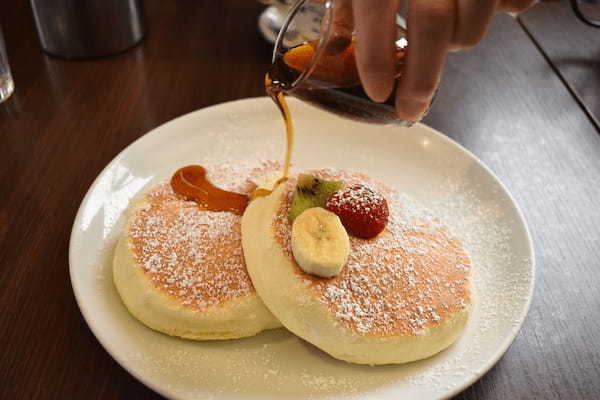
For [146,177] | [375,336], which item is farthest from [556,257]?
[146,177]

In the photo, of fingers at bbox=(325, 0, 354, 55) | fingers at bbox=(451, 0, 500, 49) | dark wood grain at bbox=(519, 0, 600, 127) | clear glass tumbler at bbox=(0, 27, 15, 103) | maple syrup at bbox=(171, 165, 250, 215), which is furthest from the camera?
dark wood grain at bbox=(519, 0, 600, 127)

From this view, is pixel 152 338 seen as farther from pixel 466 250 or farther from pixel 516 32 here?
pixel 516 32

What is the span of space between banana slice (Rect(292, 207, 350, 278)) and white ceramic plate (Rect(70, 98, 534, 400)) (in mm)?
167

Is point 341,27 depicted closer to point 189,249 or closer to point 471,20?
point 471,20

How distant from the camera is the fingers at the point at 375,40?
82cm

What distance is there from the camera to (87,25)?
70.7 inches

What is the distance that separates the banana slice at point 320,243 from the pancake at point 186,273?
130 mm

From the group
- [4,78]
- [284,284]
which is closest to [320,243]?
[284,284]

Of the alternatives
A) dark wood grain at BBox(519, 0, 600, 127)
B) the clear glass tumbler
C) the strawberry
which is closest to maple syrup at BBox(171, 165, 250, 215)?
the strawberry

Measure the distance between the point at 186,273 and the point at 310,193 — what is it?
0.30m

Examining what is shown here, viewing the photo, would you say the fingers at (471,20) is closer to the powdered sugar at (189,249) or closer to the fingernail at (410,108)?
the fingernail at (410,108)

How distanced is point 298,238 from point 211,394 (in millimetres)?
312

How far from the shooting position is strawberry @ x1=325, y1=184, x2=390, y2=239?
107 centimetres

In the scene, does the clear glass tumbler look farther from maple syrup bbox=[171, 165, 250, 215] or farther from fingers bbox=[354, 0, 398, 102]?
fingers bbox=[354, 0, 398, 102]
